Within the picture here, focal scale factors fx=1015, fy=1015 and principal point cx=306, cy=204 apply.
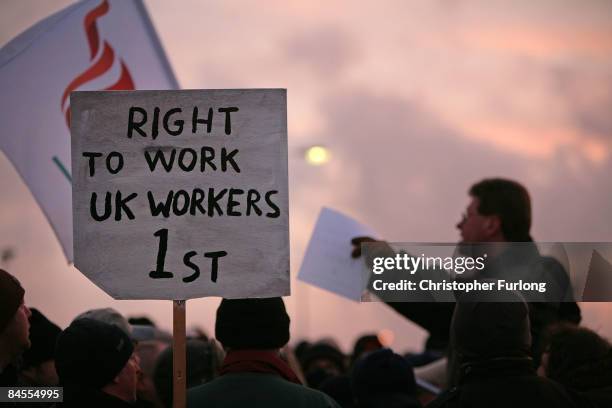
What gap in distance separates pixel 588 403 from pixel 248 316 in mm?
1430

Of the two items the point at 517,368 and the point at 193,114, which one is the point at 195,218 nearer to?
the point at 193,114

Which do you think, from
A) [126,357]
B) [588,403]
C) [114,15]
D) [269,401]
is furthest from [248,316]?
[114,15]

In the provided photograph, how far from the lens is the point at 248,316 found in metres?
4.27

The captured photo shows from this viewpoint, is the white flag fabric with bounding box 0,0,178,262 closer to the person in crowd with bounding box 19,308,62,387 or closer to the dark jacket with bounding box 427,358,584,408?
the person in crowd with bounding box 19,308,62,387

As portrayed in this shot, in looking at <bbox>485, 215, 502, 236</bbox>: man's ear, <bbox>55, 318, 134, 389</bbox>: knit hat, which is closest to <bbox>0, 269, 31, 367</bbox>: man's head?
<bbox>55, 318, 134, 389</bbox>: knit hat

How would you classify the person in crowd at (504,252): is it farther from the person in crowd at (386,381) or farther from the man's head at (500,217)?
the person in crowd at (386,381)

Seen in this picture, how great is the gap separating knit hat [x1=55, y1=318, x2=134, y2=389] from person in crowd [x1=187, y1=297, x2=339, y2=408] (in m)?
A: 0.52

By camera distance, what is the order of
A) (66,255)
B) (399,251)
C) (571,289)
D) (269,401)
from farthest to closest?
(66,255), (399,251), (571,289), (269,401)

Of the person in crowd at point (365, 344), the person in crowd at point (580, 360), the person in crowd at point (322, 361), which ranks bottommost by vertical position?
the person in crowd at point (322, 361)

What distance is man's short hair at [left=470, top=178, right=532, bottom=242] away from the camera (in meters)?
5.32

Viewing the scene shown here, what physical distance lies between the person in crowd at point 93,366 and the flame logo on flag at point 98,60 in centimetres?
297

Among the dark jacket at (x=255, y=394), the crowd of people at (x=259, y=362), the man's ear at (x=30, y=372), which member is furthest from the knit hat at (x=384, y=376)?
the man's ear at (x=30, y=372)

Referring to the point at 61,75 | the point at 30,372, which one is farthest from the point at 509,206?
the point at 61,75

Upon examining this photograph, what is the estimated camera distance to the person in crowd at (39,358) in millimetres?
5434
